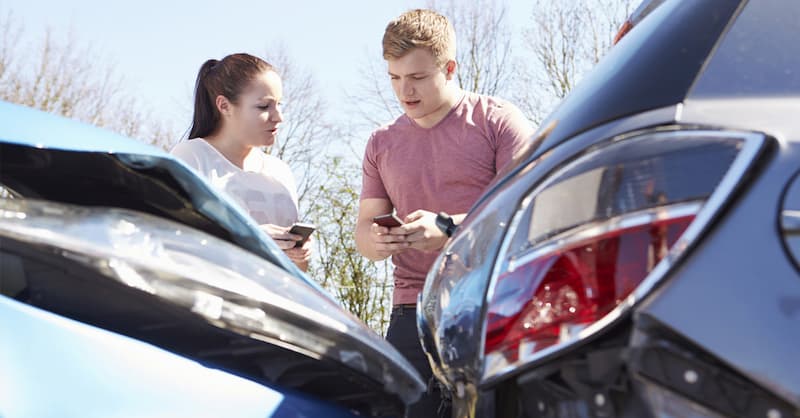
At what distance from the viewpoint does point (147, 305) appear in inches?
39.3

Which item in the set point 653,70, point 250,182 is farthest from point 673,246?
point 250,182

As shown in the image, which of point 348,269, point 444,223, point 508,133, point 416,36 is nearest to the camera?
point 444,223

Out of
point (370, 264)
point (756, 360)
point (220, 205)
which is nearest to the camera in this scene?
point (756, 360)

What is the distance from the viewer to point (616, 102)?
1123mm

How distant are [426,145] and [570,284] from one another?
2246 millimetres

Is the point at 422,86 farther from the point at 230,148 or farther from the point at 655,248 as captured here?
the point at 655,248

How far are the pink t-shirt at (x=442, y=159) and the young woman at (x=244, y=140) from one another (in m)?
0.38

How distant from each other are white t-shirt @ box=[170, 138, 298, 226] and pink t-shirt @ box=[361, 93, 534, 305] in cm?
37

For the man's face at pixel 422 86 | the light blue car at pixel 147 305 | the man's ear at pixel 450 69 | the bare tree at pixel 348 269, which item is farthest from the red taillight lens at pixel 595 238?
the bare tree at pixel 348 269

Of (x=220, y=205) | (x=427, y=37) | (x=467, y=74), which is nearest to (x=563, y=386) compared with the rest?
(x=220, y=205)

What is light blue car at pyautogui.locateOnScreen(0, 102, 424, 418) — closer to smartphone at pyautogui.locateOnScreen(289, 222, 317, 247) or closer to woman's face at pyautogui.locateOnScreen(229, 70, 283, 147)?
smartphone at pyautogui.locateOnScreen(289, 222, 317, 247)

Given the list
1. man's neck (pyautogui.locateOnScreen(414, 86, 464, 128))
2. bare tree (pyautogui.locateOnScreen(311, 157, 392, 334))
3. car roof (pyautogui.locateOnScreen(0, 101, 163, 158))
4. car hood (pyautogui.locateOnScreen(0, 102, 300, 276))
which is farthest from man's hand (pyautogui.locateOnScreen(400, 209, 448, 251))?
bare tree (pyautogui.locateOnScreen(311, 157, 392, 334))

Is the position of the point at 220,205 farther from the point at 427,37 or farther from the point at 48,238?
the point at 427,37

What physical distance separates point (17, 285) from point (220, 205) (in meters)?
0.36
